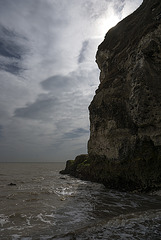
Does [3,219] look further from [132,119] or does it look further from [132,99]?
[132,99]

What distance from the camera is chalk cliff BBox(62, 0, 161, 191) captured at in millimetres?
13922

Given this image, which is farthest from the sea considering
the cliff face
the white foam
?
the cliff face

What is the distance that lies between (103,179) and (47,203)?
26.5 ft

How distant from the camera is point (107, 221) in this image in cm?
746

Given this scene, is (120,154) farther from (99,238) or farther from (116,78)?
(99,238)

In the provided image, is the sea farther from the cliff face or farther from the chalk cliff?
the cliff face

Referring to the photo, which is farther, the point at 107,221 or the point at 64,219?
the point at 64,219

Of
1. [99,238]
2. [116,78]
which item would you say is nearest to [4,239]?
[99,238]

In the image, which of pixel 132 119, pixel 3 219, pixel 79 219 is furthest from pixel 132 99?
pixel 3 219

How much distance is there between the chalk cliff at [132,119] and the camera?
13.9 meters

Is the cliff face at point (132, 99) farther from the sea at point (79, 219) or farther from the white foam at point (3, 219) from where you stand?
the white foam at point (3, 219)

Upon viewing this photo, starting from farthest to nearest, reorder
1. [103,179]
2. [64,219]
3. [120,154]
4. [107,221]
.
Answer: [103,179] < [120,154] < [64,219] < [107,221]

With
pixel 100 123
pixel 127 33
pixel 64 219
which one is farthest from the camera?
pixel 127 33

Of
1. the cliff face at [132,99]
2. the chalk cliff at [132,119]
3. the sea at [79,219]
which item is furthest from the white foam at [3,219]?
the cliff face at [132,99]
